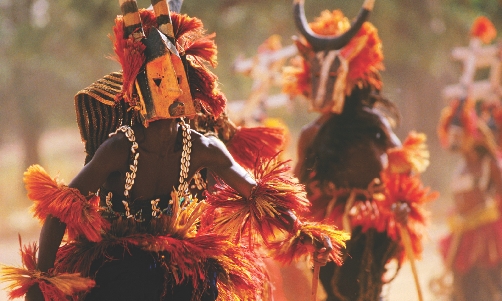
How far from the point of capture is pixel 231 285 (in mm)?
3732

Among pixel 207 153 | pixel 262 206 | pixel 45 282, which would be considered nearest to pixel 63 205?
pixel 45 282

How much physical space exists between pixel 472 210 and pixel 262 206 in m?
5.71

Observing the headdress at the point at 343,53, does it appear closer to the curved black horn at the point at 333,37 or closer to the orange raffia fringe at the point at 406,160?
the curved black horn at the point at 333,37

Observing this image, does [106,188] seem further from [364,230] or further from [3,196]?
[3,196]

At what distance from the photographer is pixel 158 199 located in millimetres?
3613

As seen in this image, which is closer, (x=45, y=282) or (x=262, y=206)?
(x=45, y=282)

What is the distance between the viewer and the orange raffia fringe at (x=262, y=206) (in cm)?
356

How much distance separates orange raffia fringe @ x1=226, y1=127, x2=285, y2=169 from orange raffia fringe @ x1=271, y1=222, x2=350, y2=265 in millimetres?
875

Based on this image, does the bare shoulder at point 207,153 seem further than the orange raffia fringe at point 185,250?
Yes

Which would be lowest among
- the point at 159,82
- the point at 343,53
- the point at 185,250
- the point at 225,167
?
the point at 185,250

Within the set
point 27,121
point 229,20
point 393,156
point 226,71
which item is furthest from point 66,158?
point 393,156

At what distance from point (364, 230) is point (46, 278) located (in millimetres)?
2795

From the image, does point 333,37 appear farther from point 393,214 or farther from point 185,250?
point 185,250

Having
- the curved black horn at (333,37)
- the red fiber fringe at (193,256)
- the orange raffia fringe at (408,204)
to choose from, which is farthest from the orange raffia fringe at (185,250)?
the curved black horn at (333,37)
